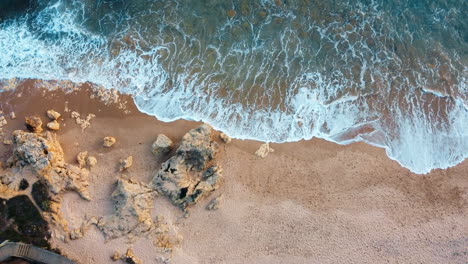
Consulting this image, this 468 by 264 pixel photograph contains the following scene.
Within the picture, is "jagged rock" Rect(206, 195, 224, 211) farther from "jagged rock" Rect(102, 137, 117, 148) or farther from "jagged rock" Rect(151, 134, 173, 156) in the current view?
"jagged rock" Rect(102, 137, 117, 148)

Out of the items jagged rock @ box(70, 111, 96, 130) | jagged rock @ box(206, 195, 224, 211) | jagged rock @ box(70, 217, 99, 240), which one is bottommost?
jagged rock @ box(70, 217, 99, 240)

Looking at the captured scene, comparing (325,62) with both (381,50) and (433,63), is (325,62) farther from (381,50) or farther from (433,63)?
(433,63)

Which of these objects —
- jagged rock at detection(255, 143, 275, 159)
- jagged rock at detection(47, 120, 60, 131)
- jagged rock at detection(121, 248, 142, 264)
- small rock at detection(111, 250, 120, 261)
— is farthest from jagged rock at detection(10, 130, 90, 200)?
jagged rock at detection(255, 143, 275, 159)


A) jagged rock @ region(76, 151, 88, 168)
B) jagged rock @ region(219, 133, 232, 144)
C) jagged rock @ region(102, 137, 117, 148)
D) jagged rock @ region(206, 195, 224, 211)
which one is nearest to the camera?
jagged rock @ region(206, 195, 224, 211)

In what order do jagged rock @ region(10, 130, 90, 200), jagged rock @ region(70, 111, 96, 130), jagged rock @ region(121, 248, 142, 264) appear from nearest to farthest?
jagged rock @ region(121, 248, 142, 264)
jagged rock @ region(10, 130, 90, 200)
jagged rock @ region(70, 111, 96, 130)

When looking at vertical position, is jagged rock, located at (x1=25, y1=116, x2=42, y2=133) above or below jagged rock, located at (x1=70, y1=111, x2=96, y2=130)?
below

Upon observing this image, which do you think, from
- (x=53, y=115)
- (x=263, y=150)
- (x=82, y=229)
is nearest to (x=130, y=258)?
(x=82, y=229)

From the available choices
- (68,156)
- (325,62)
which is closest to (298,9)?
(325,62)
